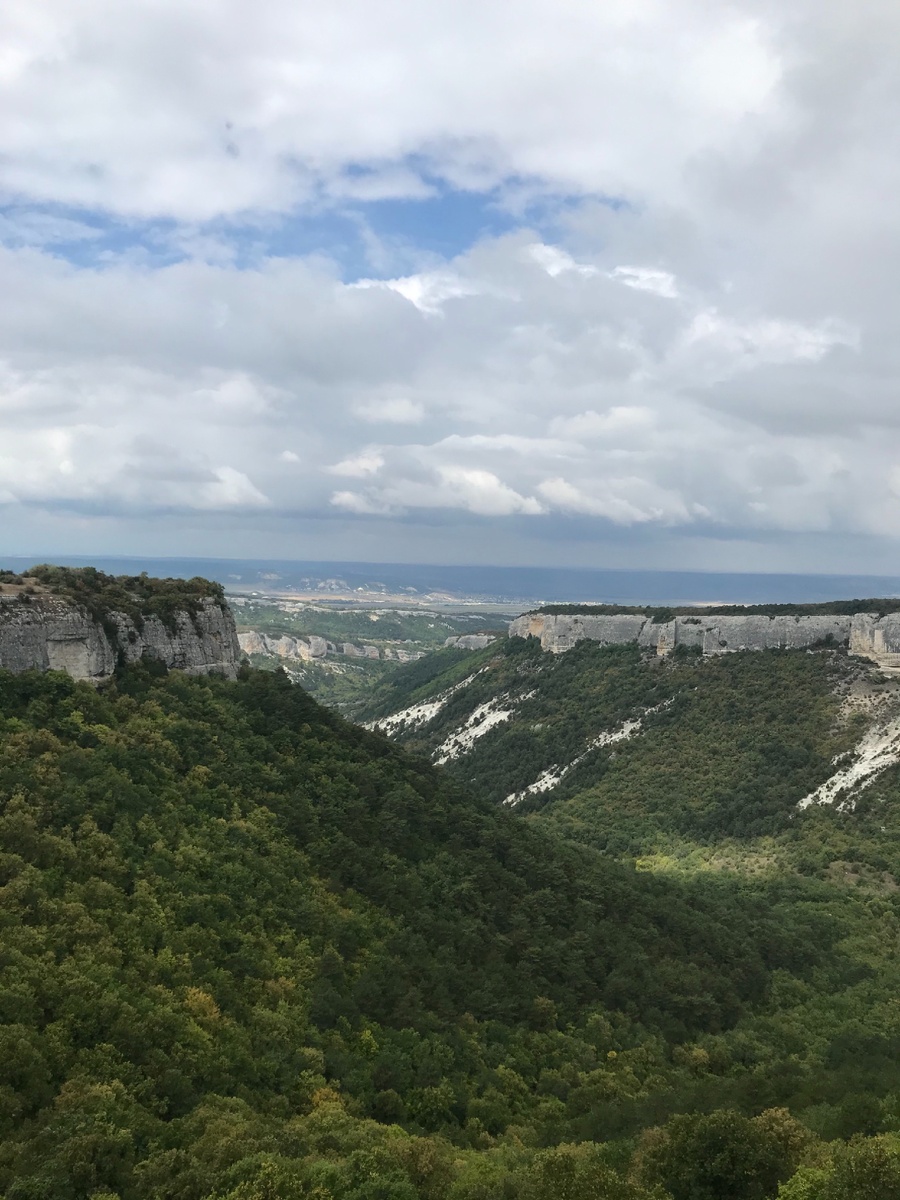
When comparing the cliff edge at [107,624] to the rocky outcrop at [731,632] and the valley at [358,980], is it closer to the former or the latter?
the valley at [358,980]

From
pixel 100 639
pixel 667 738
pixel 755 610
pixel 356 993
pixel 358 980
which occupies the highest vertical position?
pixel 755 610

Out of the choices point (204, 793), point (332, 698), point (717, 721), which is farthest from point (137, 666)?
point (332, 698)

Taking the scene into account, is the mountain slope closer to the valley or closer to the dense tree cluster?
the valley

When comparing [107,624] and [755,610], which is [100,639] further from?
[755,610]

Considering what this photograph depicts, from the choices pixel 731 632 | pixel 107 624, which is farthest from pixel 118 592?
pixel 731 632

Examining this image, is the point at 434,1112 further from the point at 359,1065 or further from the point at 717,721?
the point at 717,721

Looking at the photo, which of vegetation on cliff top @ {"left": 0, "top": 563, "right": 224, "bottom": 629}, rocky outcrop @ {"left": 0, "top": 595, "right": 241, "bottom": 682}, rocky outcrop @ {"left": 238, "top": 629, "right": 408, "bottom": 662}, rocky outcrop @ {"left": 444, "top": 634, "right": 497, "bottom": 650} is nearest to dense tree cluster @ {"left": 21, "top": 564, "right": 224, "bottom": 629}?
vegetation on cliff top @ {"left": 0, "top": 563, "right": 224, "bottom": 629}

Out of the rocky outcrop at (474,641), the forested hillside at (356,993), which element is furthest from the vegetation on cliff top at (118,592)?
the rocky outcrop at (474,641)
